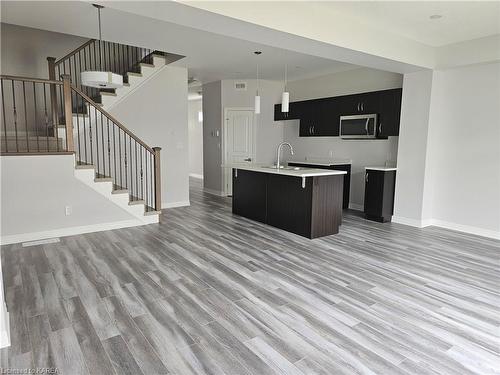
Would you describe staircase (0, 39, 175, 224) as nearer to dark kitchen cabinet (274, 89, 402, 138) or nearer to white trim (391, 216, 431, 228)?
dark kitchen cabinet (274, 89, 402, 138)

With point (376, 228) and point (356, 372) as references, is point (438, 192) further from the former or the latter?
point (356, 372)

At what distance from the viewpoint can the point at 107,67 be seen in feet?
22.5

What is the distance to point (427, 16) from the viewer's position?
3.77 m

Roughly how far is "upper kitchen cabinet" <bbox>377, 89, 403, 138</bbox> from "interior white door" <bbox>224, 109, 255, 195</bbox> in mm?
3146

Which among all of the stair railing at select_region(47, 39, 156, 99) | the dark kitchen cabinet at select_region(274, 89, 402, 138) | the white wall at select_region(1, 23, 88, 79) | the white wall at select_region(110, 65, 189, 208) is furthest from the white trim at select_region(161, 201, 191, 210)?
the white wall at select_region(1, 23, 88, 79)

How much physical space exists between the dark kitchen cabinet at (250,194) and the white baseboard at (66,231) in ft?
5.76

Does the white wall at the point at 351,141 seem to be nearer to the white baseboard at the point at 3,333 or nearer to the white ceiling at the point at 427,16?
the white ceiling at the point at 427,16

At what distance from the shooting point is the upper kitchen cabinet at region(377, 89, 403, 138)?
5.55 m

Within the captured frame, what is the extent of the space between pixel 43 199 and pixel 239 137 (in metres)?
4.55

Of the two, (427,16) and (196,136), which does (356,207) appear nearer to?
(427,16)

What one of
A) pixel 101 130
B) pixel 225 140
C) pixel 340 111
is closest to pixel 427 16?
pixel 340 111

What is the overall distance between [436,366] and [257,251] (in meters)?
2.37

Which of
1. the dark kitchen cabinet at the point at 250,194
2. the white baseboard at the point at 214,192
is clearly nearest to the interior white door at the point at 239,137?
the white baseboard at the point at 214,192

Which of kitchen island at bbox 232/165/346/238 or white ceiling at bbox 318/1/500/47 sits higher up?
white ceiling at bbox 318/1/500/47
